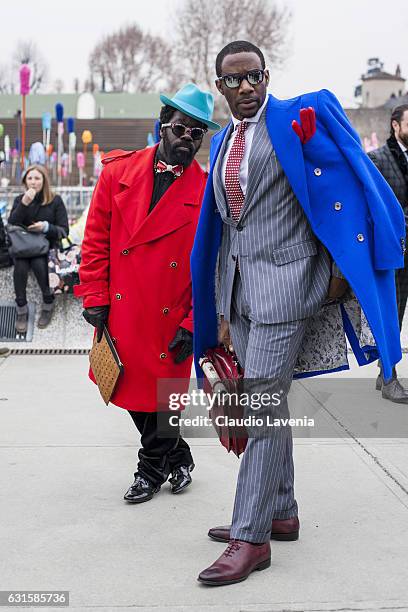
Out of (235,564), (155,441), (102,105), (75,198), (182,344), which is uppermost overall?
(102,105)

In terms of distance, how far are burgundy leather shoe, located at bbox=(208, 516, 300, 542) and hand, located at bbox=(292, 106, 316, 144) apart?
144 cm

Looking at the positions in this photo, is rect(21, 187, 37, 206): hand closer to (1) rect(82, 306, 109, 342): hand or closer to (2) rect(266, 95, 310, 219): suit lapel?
(1) rect(82, 306, 109, 342): hand

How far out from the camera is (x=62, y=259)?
8.41 m

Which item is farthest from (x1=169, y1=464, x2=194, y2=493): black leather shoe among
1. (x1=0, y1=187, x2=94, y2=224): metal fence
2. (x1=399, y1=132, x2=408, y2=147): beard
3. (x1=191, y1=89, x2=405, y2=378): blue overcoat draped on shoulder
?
(x1=0, y1=187, x2=94, y2=224): metal fence

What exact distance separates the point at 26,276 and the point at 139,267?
168 inches

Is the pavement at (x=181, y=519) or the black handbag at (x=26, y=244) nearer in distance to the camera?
the pavement at (x=181, y=519)

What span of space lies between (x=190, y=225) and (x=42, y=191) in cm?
460

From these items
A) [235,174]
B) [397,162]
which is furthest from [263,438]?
[397,162]

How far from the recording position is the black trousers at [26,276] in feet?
27.0

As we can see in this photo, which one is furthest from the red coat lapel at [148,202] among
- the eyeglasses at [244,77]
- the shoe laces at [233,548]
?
the shoe laces at [233,548]

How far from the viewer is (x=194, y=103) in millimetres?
4105

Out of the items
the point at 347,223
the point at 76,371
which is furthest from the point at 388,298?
the point at 76,371

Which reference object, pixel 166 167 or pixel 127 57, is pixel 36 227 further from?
pixel 127 57

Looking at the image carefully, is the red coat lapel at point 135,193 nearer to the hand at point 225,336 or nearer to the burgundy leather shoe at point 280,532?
the hand at point 225,336
